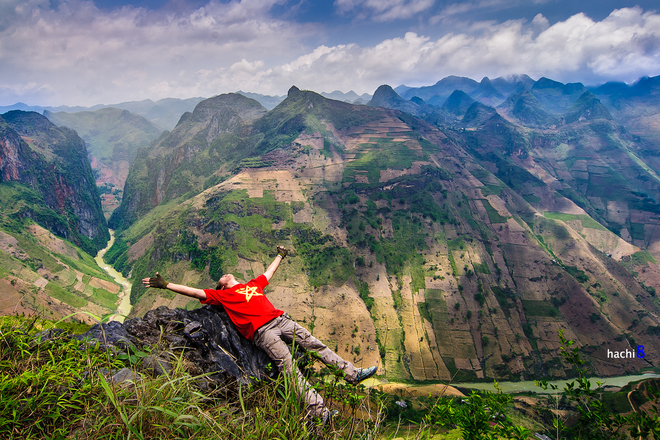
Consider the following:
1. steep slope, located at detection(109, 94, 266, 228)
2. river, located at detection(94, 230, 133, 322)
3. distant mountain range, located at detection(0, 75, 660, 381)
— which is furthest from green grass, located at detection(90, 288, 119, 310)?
steep slope, located at detection(109, 94, 266, 228)

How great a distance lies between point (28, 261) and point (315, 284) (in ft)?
265

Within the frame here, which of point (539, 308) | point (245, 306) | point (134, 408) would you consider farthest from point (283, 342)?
point (539, 308)

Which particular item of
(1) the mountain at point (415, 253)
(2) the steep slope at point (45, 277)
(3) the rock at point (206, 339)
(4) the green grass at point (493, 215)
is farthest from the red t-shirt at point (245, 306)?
(4) the green grass at point (493, 215)

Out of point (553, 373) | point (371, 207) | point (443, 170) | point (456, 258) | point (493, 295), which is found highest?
point (443, 170)

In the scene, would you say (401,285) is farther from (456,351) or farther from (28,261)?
(28,261)

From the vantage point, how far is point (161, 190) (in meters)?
181

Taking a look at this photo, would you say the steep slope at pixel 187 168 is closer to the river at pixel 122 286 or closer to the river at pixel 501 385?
the river at pixel 122 286

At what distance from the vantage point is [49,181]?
140 m

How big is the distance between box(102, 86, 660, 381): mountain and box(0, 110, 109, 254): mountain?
23.9 m

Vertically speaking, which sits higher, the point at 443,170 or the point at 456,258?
the point at 443,170

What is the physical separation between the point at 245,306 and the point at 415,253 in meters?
94.7

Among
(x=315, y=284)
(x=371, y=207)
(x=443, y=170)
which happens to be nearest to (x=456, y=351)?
(x=315, y=284)

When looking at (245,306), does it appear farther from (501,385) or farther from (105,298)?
(105,298)

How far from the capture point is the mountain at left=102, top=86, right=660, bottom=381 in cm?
7619
